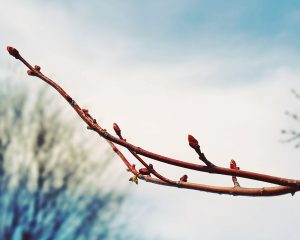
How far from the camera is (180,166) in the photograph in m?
1.13

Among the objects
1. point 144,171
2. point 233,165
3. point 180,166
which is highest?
point 233,165

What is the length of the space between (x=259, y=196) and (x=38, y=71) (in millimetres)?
995

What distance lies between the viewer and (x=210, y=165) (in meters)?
1.16

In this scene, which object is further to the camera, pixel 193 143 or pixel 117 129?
pixel 117 129

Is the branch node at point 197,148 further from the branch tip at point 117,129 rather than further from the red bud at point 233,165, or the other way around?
the red bud at point 233,165

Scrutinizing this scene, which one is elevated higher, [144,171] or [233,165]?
[233,165]

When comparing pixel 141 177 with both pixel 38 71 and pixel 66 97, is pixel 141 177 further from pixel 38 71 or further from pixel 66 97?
pixel 38 71

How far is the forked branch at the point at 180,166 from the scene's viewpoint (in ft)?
3.71

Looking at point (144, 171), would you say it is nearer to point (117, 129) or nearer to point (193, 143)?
point (117, 129)

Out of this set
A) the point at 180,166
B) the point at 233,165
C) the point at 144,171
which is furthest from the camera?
the point at 233,165

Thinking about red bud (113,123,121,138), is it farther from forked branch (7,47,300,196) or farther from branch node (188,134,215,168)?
branch node (188,134,215,168)

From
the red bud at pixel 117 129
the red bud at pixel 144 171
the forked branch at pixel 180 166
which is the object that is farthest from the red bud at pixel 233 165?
the red bud at pixel 117 129

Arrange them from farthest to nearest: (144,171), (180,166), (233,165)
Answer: (233,165) < (144,171) < (180,166)

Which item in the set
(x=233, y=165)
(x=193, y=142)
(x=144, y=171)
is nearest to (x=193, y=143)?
(x=193, y=142)
